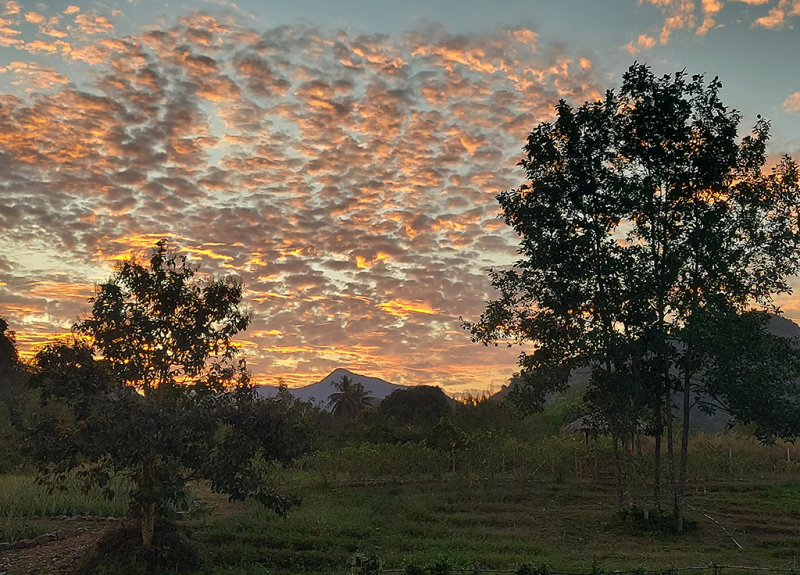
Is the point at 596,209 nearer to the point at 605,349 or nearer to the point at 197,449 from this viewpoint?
the point at 605,349

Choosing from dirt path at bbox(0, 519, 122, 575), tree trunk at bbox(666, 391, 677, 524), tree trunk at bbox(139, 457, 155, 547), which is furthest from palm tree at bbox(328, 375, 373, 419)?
tree trunk at bbox(139, 457, 155, 547)

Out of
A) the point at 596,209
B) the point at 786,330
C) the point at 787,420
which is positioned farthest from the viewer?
the point at 786,330

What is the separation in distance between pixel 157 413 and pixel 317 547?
639cm

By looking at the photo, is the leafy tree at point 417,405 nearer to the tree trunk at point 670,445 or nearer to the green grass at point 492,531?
the green grass at point 492,531

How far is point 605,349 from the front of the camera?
20484mm

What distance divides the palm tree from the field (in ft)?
171

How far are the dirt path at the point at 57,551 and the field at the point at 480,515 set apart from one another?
36 cm

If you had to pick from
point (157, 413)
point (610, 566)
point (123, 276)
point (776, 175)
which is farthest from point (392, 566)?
point (776, 175)

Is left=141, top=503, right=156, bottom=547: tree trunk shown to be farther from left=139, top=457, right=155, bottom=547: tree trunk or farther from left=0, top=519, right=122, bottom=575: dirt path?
left=0, top=519, right=122, bottom=575: dirt path

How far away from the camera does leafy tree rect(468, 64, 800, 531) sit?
2020 cm

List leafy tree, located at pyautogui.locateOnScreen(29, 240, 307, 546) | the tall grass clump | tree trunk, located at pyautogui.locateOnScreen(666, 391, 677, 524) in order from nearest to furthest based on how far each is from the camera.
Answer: leafy tree, located at pyautogui.locateOnScreen(29, 240, 307, 546)
the tall grass clump
tree trunk, located at pyautogui.locateOnScreen(666, 391, 677, 524)

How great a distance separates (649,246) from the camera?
21047mm

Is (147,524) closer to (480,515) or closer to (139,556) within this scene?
(139,556)

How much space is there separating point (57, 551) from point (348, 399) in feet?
237
